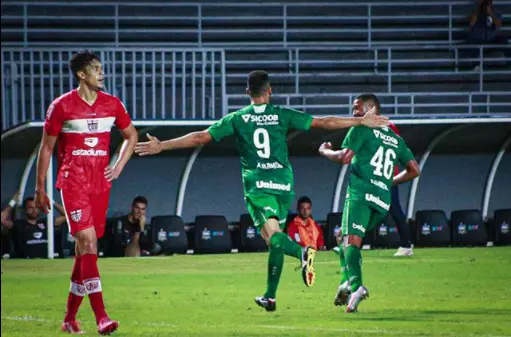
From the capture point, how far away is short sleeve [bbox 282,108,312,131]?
9868 millimetres

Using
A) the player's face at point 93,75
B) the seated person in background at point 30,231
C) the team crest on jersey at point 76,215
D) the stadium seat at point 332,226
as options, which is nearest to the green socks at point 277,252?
the team crest on jersey at point 76,215

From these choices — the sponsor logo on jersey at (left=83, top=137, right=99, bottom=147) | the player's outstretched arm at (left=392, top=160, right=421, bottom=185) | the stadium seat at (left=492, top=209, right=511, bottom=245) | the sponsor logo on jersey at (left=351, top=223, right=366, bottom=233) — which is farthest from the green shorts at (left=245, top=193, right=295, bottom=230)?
the stadium seat at (left=492, top=209, right=511, bottom=245)

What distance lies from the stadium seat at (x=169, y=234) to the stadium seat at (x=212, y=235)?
0.34 m

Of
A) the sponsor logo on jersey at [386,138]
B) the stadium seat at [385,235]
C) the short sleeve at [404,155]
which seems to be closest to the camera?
the sponsor logo on jersey at [386,138]

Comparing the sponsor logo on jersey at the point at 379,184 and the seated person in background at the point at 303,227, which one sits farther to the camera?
the seated person in background at the point at 303,227

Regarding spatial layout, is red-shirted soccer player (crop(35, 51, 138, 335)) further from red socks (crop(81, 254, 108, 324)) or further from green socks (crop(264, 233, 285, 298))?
green socks (crop(264, 233, 285, 298))

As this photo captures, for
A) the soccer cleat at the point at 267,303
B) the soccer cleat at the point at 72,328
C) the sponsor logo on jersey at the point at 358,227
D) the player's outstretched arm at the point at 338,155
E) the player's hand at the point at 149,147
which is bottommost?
the soccer cleat at the point at 267,303

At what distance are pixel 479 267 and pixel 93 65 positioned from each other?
7357 mm

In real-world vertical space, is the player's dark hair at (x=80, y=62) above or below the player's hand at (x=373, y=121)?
above

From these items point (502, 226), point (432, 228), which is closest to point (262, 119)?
point (432, 228)

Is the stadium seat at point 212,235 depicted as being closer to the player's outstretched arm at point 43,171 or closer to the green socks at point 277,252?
the green socks at point 277,252

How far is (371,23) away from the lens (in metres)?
23.5

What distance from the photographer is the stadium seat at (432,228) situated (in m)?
20.7

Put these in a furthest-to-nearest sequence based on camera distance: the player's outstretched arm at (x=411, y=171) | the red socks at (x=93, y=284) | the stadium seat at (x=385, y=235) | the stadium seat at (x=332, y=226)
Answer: the stadium seat at (x=385, y=235)
the stadium seat at (x=332, y=226)
the player's outstretched arm at (x=411, y=171)
the red socks at (x=93, y=284)
